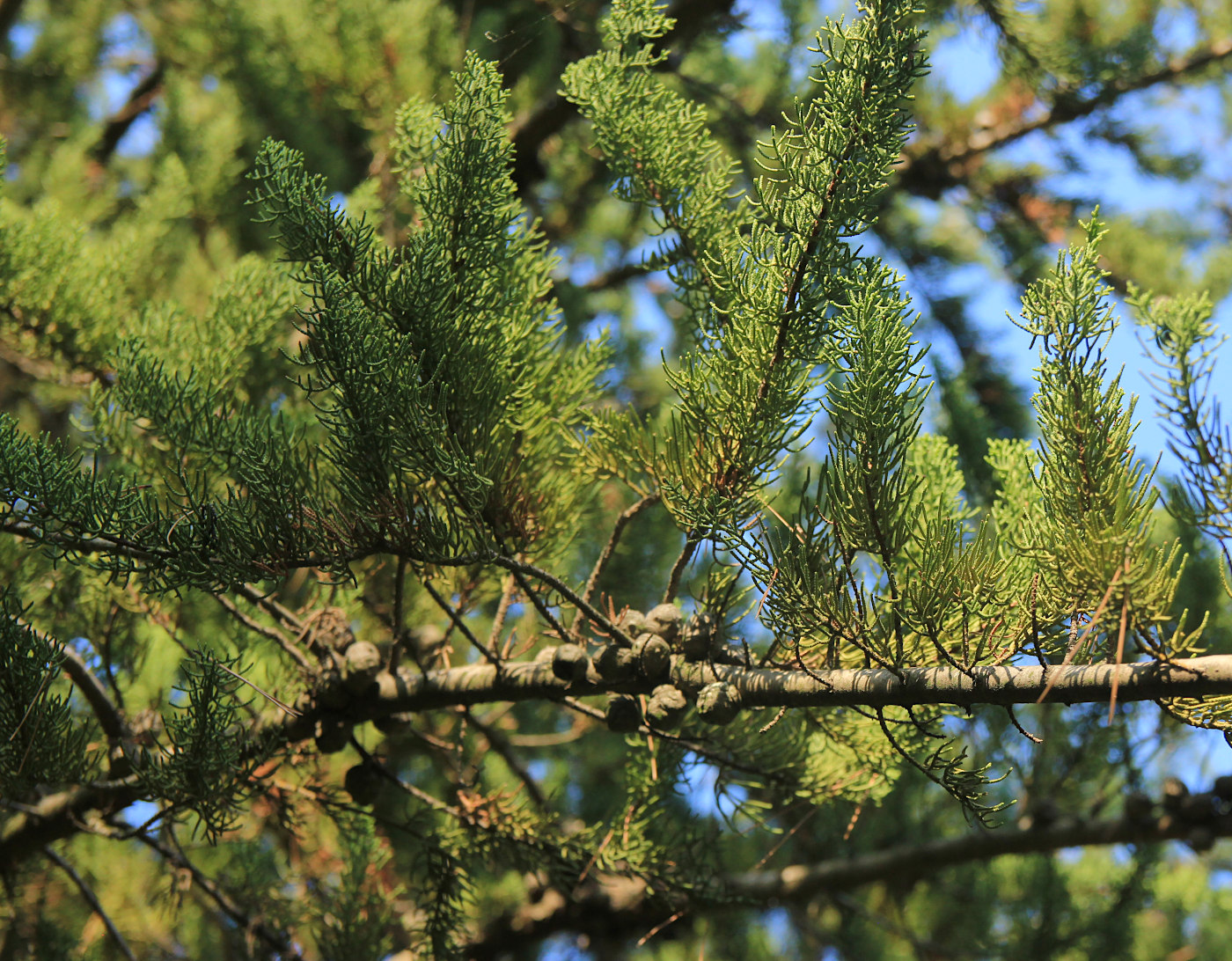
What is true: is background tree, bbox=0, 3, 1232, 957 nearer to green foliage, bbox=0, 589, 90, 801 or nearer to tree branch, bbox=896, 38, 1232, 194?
green foliage, bbox=0, 589, 90, 801

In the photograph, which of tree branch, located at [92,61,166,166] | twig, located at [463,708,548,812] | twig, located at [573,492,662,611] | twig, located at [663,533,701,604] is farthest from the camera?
tree branch, located at [92,61,166,166]

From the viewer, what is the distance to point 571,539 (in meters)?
1.09

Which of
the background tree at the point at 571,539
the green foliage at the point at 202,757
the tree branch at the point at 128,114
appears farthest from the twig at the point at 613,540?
the tree branch at the point at 128,114

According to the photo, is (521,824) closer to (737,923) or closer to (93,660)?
(93,660)

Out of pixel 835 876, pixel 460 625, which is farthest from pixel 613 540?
pixel 835 876

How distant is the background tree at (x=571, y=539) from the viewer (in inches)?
31.0

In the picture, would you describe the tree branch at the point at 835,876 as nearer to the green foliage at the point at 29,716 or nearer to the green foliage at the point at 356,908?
the green foliage at the point at 356,908

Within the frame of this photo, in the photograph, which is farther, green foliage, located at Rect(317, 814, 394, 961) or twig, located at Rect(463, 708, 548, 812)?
twig, located at Rect(463, 708, 548, 812)

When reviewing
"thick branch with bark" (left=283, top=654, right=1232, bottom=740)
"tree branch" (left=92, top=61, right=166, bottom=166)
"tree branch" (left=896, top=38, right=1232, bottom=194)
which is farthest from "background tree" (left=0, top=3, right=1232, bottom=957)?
"tree branch" (left=92, top=61, right=166, bottom=166)

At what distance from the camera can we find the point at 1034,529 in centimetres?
83

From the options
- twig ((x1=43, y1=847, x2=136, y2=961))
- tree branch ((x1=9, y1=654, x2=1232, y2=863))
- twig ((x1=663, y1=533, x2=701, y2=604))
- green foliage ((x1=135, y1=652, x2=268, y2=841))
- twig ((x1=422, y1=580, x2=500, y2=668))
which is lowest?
twig ((x1=43, y1=847, x2=136, y2=961))

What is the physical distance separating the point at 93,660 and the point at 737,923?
147 centimetres

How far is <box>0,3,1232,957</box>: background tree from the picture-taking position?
0.79 m

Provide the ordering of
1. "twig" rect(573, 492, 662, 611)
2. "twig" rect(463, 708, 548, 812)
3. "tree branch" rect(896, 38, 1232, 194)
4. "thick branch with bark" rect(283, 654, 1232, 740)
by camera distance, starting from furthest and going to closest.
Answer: "tree branch" rect(896, 38, 1232, 194) < "twig" rect(463, 708, 548, 812) < "twig" rect(573, 492, 662, 611) < "thick branch with bark" rect(283, 654, 1232, 740)
